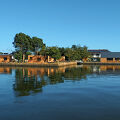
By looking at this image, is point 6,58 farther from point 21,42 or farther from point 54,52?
point 54,52

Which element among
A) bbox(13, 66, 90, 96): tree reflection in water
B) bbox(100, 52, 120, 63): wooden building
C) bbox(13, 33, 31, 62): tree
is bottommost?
bbox(13, 66, 90, 96): tree reflection in water

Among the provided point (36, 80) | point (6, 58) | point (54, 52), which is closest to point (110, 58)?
point (54, 52)

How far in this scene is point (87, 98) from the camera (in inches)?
621

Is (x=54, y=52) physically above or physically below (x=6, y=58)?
above

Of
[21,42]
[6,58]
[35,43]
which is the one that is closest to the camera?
[6,58]

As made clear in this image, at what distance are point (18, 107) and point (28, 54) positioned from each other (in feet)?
269

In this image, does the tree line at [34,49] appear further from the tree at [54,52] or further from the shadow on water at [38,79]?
the shadow on water at [38,79]

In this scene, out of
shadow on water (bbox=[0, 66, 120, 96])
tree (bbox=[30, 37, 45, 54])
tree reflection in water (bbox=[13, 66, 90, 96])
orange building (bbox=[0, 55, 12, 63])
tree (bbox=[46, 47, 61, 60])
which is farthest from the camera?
tree (bbox=[30, 37, 45, 54])

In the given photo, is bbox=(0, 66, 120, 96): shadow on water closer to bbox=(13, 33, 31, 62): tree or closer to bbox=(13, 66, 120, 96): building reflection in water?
bbox=(13, 66, 120, 96): building reflection in water

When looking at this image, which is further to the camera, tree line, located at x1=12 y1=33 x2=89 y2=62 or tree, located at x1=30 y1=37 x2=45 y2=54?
tree, located at x1=30 y1=37 x2=45 y2=54

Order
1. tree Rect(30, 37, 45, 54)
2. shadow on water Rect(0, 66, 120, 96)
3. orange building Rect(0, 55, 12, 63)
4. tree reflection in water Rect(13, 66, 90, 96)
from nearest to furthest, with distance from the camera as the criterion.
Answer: tree reflection in water Rect(13, 66, 90, 96), shadow on water Rect(0, 66, 120, 96), orange building Rect(0, 55, 12, 63), tree Rect(30, 37, 45, 54)

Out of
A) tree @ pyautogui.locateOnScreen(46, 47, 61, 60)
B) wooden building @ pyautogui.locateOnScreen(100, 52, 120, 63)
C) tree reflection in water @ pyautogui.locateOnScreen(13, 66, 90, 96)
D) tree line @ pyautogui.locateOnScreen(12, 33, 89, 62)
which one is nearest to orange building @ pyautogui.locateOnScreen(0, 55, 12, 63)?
tree line @ pyautogui.locateOnScreen(12, 33, 89, 62)

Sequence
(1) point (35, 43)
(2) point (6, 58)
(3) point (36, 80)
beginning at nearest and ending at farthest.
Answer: (3) point (36, 80) < (2) point (6, 58) < (1) point (35, 43)

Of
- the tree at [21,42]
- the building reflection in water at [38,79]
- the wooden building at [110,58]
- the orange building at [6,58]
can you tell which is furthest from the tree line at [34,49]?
the building reflection in water at [38,79]
